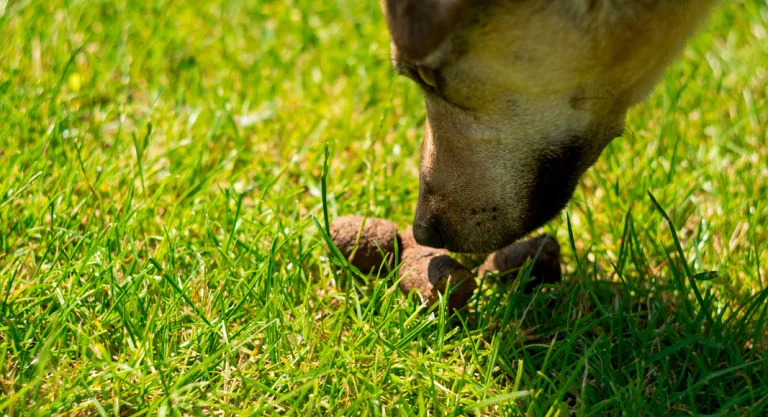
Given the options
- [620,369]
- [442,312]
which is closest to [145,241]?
[442,312]

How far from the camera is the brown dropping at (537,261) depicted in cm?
318

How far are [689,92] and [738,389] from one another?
2.21 m

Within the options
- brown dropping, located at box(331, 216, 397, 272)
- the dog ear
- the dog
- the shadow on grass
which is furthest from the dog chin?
the dog ear

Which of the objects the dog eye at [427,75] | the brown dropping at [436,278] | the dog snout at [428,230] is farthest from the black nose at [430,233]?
the dog eye at [427,75]

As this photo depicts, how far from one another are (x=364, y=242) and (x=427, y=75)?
0.88 metres

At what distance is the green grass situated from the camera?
104 inches

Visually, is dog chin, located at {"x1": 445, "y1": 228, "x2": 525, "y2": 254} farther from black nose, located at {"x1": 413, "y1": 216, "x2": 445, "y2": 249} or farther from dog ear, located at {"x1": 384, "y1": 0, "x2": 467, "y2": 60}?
dog ear, located at {"x1": 384, "y1": 0, "x2": 467, "y2": 60}

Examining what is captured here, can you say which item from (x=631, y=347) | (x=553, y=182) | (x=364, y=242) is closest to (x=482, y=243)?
(x=553, y=182)

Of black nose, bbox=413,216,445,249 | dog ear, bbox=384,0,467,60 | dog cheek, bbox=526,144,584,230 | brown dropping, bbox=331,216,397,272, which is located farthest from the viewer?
brown dropping, bbox=331,216,397,272

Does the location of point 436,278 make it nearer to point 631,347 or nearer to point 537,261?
point 537,261

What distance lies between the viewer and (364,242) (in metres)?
3.18

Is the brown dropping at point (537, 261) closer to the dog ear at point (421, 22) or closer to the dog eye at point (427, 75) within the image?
the dog eye at point (427, 75)

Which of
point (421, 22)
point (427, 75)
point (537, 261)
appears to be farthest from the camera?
point (537, 261)

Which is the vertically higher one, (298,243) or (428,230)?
(428,230)
